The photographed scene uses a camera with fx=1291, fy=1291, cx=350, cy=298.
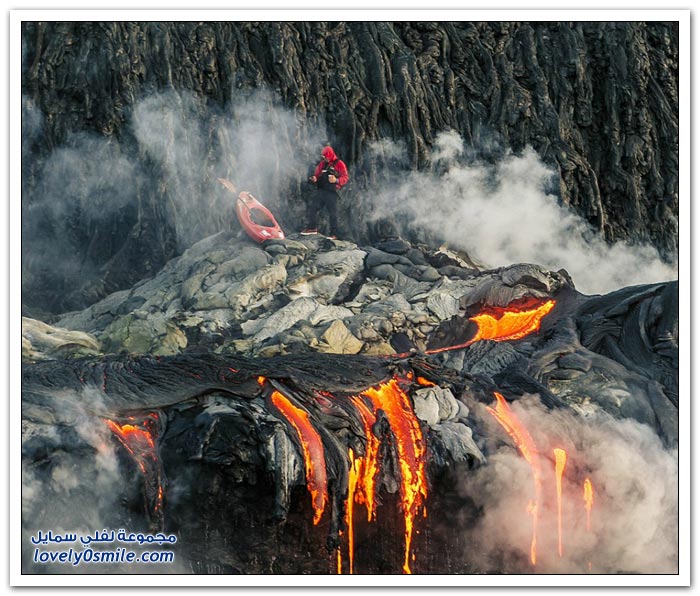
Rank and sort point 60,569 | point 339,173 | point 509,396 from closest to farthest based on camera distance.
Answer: point 60,569 < point 509,396 < point 339,173

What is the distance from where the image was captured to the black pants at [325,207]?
17.4 meters

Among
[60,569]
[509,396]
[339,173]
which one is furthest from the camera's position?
[339,173]

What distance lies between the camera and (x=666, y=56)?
700 inches

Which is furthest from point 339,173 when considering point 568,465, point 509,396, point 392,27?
point 568,465

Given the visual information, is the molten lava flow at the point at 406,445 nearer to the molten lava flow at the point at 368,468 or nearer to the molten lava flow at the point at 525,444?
the molten lava flow at the point at 368,468

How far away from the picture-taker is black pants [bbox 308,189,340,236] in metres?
17.4

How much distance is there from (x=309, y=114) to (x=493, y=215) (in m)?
2.82

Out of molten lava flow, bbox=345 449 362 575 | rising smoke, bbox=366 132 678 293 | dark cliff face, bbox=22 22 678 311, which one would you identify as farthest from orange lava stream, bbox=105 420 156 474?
rising smoke, bbox=366 132 678 293

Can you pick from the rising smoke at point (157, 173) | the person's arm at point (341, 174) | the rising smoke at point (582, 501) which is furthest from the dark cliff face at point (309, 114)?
the rising smoke at point (582, 501)

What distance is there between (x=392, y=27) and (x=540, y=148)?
260 centimetres

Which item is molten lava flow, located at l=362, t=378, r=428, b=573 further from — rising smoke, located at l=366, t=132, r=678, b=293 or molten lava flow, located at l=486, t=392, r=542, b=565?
rising smoke, located at l=366, t=132, r=678, b=293

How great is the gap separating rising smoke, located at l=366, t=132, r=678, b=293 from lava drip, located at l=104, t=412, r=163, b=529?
4651 mm

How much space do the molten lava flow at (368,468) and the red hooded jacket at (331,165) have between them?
3636 mm
